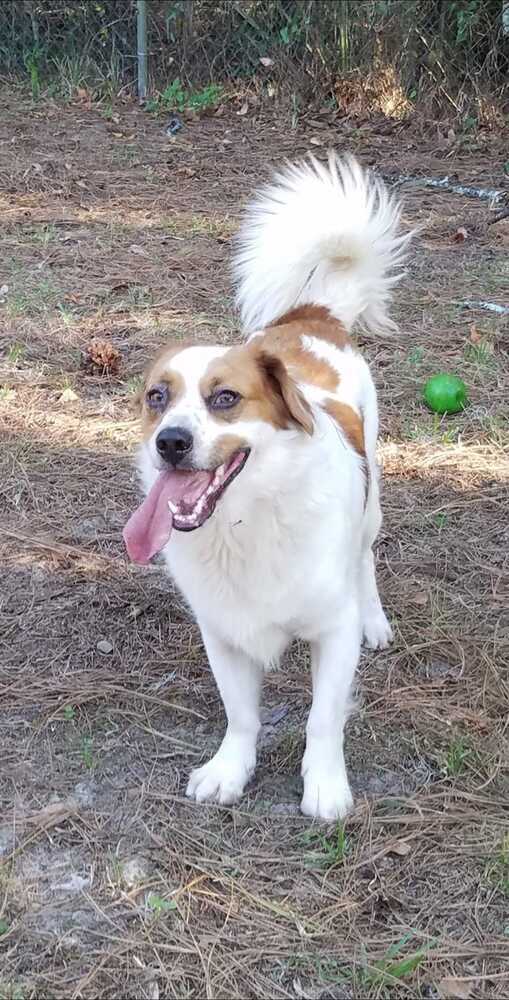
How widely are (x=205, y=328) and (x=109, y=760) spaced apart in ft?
10.2

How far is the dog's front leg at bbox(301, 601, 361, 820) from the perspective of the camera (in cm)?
254

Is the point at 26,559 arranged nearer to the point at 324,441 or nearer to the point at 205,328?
the point at 324,441

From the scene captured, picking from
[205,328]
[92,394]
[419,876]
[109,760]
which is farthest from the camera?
[205,328]

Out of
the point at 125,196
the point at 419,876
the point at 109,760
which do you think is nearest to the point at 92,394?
the point at 109,760

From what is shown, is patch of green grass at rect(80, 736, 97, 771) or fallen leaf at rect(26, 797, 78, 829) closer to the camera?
fallen leaf at rect(26, 797, 78, 829)

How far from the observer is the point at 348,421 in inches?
113

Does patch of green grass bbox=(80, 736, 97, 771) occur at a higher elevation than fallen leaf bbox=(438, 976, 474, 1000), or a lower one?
lower

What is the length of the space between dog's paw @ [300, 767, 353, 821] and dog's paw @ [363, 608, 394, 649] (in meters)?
0.70

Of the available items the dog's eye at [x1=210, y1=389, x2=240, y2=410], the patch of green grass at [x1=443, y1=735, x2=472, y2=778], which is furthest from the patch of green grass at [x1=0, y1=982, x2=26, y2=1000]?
the dog's eye at [x1=210, y1=389, x2=240, y2=410]

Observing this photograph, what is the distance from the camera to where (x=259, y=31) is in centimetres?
1015

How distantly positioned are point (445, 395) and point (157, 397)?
2.42 m

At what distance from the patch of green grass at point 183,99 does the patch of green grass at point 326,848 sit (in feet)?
29.2

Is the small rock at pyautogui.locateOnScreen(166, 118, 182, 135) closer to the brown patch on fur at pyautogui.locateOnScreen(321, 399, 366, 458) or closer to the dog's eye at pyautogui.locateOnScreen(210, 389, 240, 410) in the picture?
the brown patch on fur at pyautogui.locateOnScreen(321, 399, 366, 458)

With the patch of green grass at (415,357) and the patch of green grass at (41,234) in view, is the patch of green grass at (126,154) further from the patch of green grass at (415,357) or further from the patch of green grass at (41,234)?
the patch of green grass at (415,357)
